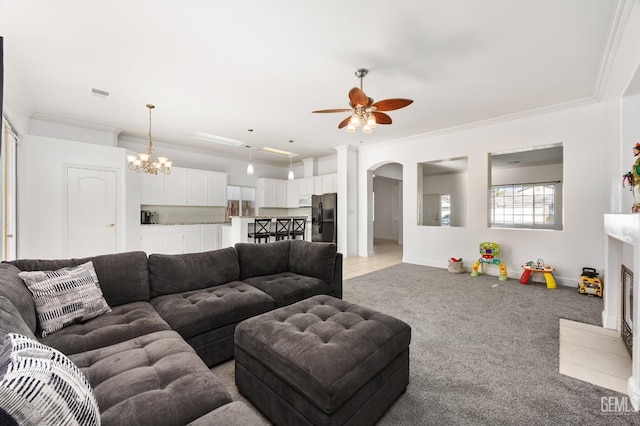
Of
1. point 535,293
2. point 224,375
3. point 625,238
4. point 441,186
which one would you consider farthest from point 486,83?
point 441,186

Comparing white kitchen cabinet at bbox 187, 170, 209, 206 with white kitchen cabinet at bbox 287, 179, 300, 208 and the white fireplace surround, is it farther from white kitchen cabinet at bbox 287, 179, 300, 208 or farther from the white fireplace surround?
Answer: the white fireplace surround

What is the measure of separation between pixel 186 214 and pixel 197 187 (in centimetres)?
78

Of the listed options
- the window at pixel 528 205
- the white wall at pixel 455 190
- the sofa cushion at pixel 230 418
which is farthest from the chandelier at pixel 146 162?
the white wall at pixel 455 190

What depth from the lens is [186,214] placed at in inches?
269

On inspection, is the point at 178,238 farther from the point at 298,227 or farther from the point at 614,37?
the point at 614,37

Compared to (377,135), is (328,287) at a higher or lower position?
lower

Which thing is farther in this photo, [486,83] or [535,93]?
[535,93]

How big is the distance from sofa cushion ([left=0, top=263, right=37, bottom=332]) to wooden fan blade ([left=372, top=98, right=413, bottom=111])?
122 inches

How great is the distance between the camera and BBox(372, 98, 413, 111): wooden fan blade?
2.83 meters

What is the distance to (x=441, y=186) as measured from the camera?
30.8 feet

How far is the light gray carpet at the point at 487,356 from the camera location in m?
1.52

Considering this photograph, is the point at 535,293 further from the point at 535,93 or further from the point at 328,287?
the point at 328,287

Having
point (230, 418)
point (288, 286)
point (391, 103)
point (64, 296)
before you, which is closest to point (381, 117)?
point (391, 103)

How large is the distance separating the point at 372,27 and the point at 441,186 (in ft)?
26.3
